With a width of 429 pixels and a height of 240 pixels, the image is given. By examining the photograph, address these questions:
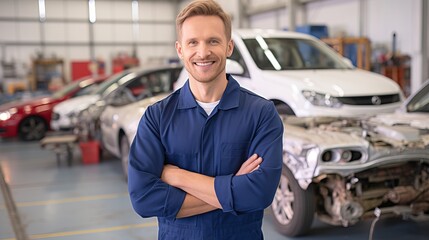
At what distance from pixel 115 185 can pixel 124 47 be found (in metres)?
16.2

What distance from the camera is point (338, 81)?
5.00 metres

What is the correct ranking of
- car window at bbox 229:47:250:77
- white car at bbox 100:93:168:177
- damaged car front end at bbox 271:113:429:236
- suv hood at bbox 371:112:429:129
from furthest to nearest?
white car at bbox 100:93:168:177, car window at bbox 229:47:250:77, suv hood at bbox 371:112:429:129, damaged car front end at bbox 271:113:429:236

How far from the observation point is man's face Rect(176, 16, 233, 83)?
1580 mm

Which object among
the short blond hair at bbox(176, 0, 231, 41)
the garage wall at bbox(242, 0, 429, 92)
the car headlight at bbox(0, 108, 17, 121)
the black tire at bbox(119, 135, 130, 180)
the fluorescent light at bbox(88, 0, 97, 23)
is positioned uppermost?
the fluorescent light at bbox(88, 0, 97, 23)

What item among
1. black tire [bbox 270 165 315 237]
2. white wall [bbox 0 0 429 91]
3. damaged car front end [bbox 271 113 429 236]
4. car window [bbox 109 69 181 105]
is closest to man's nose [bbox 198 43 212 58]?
damaged car front end [bbox 271 113 429 236]

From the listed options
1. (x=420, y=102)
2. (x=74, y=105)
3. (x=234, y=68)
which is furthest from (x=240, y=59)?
(x=74, y=105)

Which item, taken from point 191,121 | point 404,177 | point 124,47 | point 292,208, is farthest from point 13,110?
point 124,47

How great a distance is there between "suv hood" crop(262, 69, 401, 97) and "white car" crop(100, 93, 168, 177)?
5.46 ft

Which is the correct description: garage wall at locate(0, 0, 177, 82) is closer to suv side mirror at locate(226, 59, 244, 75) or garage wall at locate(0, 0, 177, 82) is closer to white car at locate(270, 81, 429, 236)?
suv side mirror at locate(226, 59, 244, 75)

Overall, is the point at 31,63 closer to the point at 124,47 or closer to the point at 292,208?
the point at 124,47

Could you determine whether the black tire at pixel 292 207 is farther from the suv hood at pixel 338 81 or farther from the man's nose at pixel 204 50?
the man's nose at pixel 204 50

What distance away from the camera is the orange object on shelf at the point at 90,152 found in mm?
7258

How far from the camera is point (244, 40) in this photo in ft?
18.7

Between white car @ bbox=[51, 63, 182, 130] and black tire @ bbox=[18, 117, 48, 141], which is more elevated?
Result: white car @ bbox=[51, 63, 182, 130]
